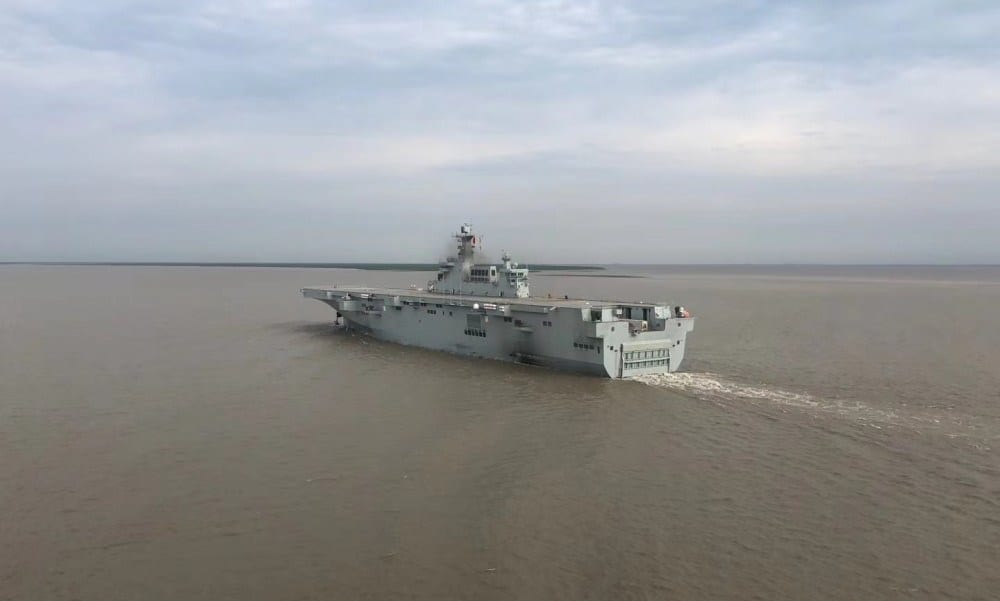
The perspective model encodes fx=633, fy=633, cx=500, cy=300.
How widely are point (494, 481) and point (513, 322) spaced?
43.4ft

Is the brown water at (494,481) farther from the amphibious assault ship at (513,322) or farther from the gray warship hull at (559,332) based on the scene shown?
the amphibious assault ship at (513,322)

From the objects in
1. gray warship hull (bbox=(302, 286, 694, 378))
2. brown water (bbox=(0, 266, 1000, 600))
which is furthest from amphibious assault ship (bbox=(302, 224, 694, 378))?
brown water (bbox=(0, 266, 1000, 600))

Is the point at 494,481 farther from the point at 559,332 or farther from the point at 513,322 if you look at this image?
the point at 513,322

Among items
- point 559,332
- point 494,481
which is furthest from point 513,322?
point 494,481

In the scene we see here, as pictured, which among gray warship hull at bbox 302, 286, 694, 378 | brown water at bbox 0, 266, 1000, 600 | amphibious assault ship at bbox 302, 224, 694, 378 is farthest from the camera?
amphibious assault ship at bbox 302, 224, 694, 378

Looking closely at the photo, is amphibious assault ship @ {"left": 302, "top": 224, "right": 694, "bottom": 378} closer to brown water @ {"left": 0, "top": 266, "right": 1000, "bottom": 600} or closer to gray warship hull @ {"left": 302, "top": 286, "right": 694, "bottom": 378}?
gray warship hull @ {"left": 302, "top": 286, "right": 694, "bottom": 378}

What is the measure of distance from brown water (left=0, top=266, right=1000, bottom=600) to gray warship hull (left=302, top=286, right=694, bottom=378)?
1.03m

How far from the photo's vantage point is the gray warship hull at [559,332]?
22.7 m

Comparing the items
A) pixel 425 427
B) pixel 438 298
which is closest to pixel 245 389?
pixel 425 427

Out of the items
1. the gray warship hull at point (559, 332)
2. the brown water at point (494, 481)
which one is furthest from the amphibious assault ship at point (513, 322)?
the brown water at point (494, 481)

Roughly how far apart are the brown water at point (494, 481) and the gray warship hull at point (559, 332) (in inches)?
40.6

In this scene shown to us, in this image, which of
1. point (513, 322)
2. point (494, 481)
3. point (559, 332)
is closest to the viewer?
point (494, 481)

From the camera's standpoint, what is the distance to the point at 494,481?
12.9 metres

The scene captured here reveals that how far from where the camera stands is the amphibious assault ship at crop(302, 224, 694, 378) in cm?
2281
